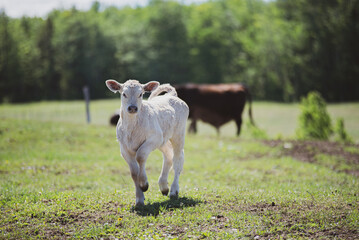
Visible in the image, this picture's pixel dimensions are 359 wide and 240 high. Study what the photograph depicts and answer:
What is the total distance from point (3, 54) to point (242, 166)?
57.4 m

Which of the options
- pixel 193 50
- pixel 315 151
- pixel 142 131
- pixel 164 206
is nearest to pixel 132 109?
pixel 142 131

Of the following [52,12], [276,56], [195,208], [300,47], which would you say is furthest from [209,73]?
[195,208]

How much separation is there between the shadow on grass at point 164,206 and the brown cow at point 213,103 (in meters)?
14.2

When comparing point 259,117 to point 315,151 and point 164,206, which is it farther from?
point 164,206

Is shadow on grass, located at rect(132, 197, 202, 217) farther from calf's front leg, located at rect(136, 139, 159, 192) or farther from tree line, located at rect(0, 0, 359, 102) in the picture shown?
tree line, located at rect(0, 0, 359, 102)

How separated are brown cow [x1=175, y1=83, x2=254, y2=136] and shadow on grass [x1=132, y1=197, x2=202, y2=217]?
14183mm

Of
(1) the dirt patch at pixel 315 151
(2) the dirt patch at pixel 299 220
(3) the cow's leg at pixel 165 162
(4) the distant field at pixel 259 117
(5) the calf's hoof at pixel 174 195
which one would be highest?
(3) the cow's leg at pixel 165 162

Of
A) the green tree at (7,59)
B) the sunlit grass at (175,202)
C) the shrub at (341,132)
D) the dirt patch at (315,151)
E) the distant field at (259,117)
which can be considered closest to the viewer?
the sunlit grass at (175,202)

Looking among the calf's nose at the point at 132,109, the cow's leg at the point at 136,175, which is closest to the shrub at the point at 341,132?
the cow's leg at the point at 136,175

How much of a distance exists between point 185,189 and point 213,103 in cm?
1381

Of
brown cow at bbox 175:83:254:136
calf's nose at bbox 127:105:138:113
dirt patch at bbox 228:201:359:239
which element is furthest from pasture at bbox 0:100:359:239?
brown cow at bbox 175:83:254:136

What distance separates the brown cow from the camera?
2231 centimetres

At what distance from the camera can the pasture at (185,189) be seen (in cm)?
621

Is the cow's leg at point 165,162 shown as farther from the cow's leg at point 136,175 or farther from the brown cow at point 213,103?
the brown cow at point 213,103
